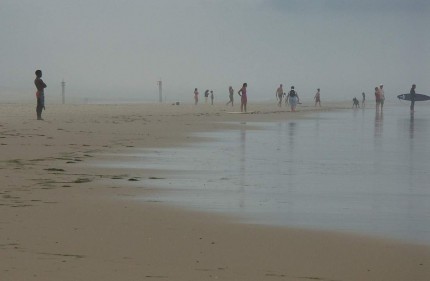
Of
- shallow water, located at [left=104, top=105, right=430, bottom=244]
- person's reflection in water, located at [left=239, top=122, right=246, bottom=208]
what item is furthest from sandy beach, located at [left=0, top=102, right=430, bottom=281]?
person's reflection in water, located at [left=239, top=122, right=246, bottom=208]

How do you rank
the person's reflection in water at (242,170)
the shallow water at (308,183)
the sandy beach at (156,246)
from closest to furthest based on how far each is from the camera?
the sandy beach at (156,246) → the shallow water at (308,183) → the person's reflection in water at (242,170)

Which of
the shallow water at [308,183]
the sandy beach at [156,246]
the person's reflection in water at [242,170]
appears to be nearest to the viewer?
the sandy beach at [156,246]

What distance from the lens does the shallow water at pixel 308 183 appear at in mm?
7215

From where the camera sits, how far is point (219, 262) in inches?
208

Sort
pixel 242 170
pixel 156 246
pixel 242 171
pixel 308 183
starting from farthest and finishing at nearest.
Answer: pixel 242 170, pixel 242 171, pixel 308 183, pixel 156 246

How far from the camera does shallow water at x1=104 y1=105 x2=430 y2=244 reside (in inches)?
284

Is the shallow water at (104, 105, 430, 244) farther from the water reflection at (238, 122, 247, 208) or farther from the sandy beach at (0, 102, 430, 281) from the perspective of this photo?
the sandy beach at (0, 102, 430, 281)

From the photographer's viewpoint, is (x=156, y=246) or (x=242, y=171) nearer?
(x=156, y=246)

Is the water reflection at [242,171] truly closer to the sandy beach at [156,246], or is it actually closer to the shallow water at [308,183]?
the shallow water at [308,183]

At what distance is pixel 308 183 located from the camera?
10164 mm

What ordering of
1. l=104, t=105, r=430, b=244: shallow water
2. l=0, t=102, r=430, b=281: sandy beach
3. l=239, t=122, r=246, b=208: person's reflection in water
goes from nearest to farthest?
l=0, t=102, r=430, b=281: sandy beach, l=104, t=105, r=430, b=244: shallow water, l=239, t=122, r=246, b=208: person's reflection in water

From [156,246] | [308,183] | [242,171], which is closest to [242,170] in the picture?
[242,171]

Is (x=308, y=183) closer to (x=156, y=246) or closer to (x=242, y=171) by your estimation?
(x=242, y=171)

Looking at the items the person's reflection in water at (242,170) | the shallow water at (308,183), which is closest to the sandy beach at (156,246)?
the shallow water at (308,183)
